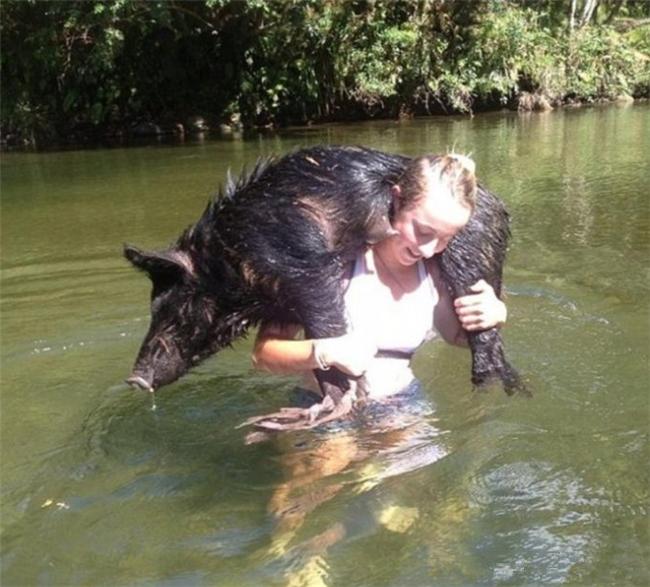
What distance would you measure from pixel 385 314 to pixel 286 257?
588mm

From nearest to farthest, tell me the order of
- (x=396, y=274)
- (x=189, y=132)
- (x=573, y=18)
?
(x=396, y=274), (x=189, y=132), (x=573, y=18)

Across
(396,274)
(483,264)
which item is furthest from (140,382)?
(483,264)

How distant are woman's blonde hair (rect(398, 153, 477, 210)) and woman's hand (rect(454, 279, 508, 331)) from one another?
48 cm

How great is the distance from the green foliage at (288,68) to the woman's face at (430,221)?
59.6 ft

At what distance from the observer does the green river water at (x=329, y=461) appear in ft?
9.87

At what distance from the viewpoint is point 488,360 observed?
3.90 m

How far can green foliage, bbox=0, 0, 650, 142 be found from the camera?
69.7ft

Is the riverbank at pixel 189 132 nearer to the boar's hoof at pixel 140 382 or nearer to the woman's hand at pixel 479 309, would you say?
the boar's hoof at pixel 140 382

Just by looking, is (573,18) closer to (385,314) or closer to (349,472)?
(385,314)

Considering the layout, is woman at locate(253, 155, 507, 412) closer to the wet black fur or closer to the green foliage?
the wet black fur

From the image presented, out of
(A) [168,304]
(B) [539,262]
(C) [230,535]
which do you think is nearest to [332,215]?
(A) [168,304]

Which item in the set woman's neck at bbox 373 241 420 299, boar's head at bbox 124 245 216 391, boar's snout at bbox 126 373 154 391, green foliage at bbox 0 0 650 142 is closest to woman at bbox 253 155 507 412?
woman's neck at bbox 373 241 420 299

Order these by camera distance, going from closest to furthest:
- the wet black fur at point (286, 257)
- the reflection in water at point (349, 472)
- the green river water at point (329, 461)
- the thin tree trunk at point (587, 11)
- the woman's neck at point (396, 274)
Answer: the green river water at point (329, 461), the reflection in water at point (349, 472), the wet black fur at point (286, 257), the woman's neck at point (396, 274), the thin tree trunk at point (587, 11)

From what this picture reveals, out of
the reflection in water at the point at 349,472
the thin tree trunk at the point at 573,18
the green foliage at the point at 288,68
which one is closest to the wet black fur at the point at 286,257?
the reflection in water at the point at 349,472
